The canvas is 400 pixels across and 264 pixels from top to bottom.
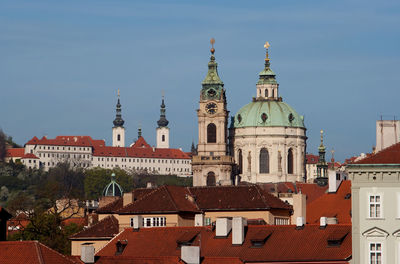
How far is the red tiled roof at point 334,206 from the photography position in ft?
335

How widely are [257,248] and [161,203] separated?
19.7 meters

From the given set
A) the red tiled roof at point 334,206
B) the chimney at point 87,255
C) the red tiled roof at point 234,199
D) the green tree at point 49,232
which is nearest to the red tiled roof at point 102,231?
the green tree at point 49,232

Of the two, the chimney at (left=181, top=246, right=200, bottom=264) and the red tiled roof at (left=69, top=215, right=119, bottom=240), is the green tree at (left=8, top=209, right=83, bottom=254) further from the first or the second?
the chimney at (left=181, top=246, right=200, bottom=264)

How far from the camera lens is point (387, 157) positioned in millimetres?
72250

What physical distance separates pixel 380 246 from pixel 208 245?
1354 centimetres

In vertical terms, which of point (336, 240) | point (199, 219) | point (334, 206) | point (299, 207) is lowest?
point (336, 240)

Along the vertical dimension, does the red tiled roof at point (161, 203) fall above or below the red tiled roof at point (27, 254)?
above

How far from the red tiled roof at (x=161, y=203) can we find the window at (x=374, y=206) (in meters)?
27.5

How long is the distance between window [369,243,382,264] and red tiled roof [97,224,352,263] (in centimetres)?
390

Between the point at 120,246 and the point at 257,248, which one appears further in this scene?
the point at 120,246

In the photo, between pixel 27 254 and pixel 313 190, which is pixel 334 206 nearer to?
pixel 27 254

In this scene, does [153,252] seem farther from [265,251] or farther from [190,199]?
[190,199]

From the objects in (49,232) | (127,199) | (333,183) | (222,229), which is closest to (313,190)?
(333,183)

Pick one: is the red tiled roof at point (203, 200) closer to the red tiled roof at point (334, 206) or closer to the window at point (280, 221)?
the window at point (280, 221)
